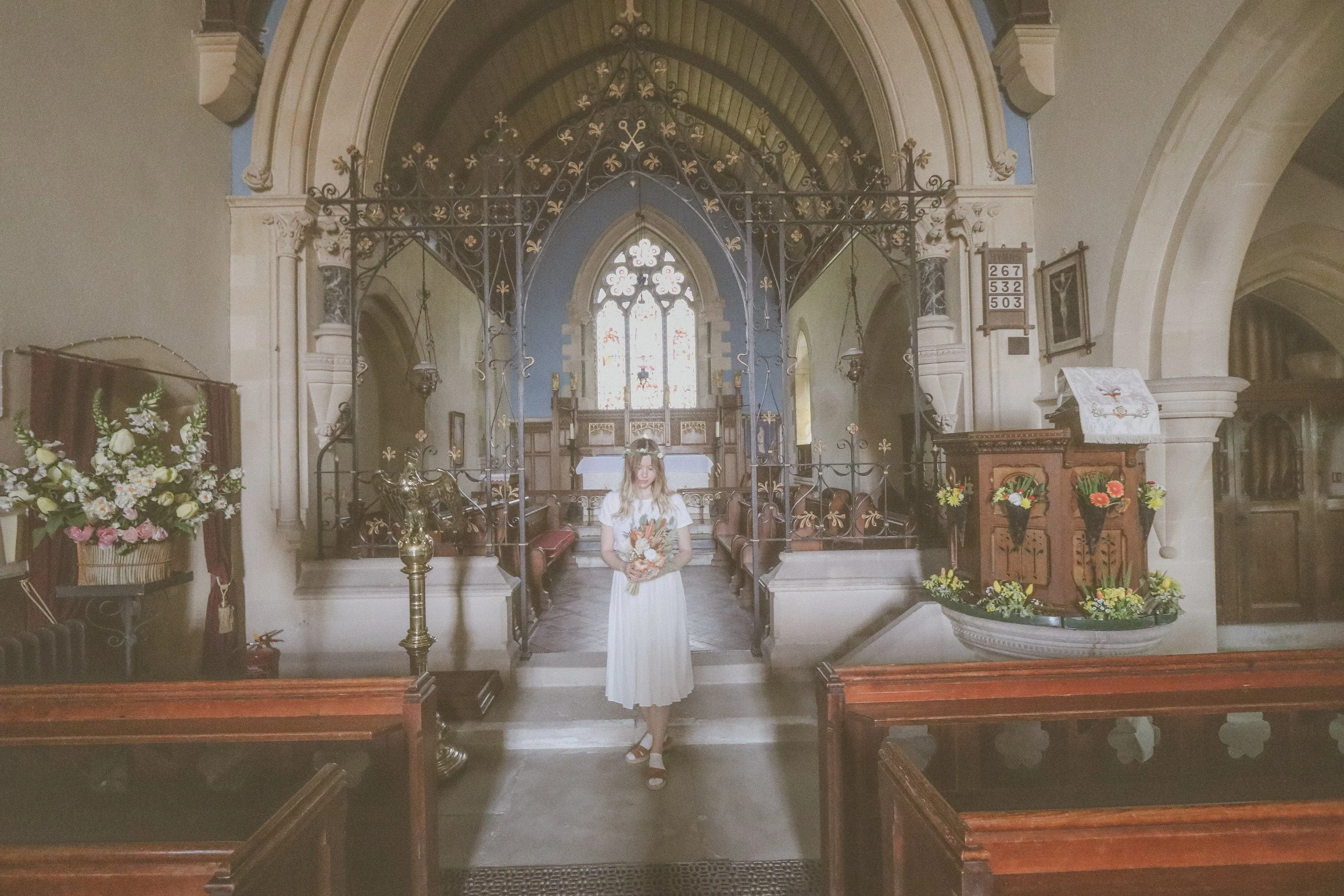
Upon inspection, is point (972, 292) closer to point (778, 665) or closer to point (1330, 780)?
point (778, 665)

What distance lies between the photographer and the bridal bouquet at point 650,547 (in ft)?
9.05

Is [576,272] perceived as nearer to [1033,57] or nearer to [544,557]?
[544,557]

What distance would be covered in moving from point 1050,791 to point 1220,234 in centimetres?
318

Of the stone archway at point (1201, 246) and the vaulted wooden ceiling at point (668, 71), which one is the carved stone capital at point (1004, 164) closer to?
the stone archway at point (1201, 246)

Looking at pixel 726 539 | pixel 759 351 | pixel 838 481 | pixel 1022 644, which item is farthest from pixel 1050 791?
pixel 759 351

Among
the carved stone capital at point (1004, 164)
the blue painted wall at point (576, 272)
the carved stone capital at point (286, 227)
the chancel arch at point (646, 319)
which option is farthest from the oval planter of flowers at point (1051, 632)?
the blue painted wall at point (576, 272)

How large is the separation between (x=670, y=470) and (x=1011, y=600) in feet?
23.6

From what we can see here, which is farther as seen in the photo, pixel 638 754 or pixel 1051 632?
pixel 638 754

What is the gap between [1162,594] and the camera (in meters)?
2.76

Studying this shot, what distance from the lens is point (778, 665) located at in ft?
12.8

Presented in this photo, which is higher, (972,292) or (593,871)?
(972,292)

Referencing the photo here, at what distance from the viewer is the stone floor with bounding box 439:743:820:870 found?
2422mm

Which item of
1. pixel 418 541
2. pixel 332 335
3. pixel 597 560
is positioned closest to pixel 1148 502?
pixel 418 541

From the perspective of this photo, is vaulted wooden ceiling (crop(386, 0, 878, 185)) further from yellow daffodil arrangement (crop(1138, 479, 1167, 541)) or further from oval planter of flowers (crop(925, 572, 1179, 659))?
oval planter of flowers (crop(925, 572, 1179, 659))
